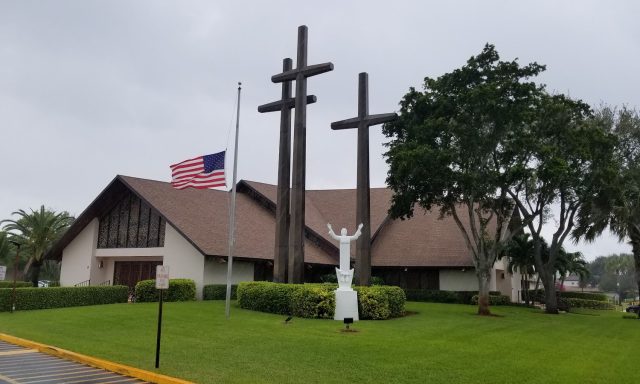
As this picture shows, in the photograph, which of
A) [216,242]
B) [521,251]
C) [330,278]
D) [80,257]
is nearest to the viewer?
[216,242]

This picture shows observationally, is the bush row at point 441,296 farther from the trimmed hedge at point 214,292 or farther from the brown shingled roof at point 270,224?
the trimmed hedge at point 214,292

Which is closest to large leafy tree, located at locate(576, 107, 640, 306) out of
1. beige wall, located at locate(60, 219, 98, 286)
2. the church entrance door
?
the church entrance door

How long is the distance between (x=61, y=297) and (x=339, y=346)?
17.3 metres

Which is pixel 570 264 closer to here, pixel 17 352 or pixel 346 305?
pixel 346 305


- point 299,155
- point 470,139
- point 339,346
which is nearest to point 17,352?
point 339,346

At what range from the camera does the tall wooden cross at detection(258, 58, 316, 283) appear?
1021 inches

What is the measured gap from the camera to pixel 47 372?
11109 millimetres

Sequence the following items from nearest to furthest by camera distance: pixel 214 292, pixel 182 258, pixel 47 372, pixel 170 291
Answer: pixel 47 372 → pixel 170 291 → pixel 214 292 → pixel 182 258

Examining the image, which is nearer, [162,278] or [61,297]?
[162,278]

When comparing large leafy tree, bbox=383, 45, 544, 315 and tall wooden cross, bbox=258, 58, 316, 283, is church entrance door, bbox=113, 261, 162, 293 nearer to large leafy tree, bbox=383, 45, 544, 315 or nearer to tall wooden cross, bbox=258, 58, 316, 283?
tall wooden cross, bbox=258, 58, 316, 283

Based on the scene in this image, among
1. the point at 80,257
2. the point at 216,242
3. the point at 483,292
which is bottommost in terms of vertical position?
the point at 483,292

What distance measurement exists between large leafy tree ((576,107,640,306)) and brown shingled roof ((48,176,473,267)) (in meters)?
7.96

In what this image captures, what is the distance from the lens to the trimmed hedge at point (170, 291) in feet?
92.0

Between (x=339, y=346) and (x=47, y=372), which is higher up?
(x=339, y=346)
